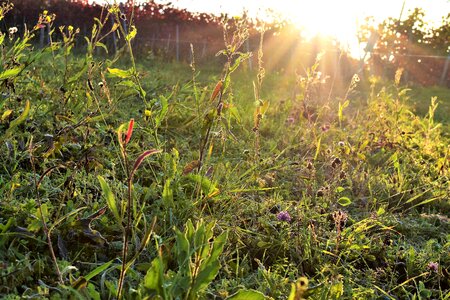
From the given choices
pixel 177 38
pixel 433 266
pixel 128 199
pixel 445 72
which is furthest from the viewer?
pixel 445 72

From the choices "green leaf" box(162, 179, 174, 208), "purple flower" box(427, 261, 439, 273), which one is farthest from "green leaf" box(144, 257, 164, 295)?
"purple flower" box(427, 261, 439, 273)

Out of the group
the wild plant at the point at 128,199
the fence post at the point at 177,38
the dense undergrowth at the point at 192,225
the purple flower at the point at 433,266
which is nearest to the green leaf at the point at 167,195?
the dense undergrowth at the point at 192,225

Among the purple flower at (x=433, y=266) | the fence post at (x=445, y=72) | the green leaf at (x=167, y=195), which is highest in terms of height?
the green leaf at (x=167, y=195)

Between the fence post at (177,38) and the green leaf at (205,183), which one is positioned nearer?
the green leaf at (205,183)

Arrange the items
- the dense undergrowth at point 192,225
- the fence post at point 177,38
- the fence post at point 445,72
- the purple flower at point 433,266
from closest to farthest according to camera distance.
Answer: the dense undergrowth at point 192,225 < the purple flower at point 433,266 < the fence post at point 177,38 < the fence post at point 445,72

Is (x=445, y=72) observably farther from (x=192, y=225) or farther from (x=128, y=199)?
(x=128, y=199)

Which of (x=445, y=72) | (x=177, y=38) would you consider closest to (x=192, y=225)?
(x=177, y=38)

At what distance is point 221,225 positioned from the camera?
5.55 ft

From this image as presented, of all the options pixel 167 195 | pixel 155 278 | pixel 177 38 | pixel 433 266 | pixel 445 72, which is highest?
pixel 155 278

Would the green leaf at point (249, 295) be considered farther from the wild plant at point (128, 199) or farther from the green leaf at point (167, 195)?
the green leaf at point (167, 195)

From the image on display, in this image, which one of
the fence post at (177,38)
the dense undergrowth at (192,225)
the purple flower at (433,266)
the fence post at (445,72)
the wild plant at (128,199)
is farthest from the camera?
the fence post at (445,72)

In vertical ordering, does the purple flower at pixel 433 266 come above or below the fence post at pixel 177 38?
above

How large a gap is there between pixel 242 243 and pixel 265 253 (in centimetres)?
13

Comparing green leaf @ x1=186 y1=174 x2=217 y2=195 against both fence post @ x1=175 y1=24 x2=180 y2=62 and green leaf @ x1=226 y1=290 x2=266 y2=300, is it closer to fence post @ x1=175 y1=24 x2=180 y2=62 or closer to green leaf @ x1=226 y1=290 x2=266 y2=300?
green leaf @ x1=226 y1=290 x2=266 y2=300
